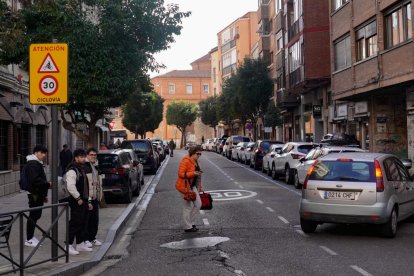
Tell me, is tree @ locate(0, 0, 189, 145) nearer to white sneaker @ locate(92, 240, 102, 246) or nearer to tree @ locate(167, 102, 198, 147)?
white sneaker @ locate(92, 240, 102, 246)

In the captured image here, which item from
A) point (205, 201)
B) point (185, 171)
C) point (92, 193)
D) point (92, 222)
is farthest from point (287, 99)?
point (92, 193)

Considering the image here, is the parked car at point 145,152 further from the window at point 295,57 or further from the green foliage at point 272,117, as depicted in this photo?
the green foliage at point 272,117

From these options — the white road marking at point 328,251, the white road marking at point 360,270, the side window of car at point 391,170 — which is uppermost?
the side window of car at point 391,170

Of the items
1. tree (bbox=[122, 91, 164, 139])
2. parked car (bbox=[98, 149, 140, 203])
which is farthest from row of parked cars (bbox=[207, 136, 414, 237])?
tree (bbox=[122, 91, 164, 139])

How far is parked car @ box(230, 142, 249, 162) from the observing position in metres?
38.0

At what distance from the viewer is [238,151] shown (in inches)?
1545

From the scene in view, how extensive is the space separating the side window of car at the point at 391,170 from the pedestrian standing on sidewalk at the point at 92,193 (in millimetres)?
5179

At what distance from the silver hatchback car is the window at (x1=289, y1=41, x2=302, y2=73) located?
84.0 feet

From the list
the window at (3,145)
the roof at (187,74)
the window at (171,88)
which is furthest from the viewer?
the roof at (187,74)

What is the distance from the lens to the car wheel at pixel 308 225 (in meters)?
10.6

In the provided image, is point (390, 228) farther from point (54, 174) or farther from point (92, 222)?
point (54, 174)

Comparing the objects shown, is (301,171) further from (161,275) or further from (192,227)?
(161,275)

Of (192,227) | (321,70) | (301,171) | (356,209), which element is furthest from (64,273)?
(321,70)

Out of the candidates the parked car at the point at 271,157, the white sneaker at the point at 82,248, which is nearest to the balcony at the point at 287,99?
the parked car at the point at 271,157
